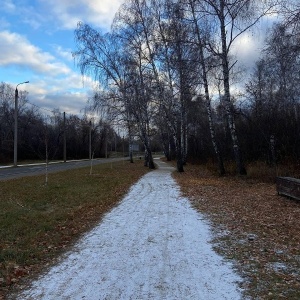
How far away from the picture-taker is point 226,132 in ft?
A: 96.7

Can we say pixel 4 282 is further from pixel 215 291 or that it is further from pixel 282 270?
pixel 282 270

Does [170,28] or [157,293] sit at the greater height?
[170,28]

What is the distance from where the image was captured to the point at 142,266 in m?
5.37

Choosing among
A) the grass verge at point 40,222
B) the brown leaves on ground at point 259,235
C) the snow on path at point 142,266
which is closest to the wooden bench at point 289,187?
the brown leaves on ground at point 259,235

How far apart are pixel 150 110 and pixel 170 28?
29.3 feet

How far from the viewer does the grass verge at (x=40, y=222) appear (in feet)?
18.4

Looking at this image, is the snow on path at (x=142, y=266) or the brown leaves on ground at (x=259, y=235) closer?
the snow on path at (x=142, y=266)

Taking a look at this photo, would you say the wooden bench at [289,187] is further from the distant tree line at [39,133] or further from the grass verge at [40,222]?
the distant tree line at [39,133]

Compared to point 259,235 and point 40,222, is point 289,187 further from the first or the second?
point 40,222

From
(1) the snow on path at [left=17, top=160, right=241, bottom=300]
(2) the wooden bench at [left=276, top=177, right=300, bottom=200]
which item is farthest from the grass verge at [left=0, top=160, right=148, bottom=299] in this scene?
(2) the wooden bench at [left=276, top=177, right=300, bottom=200]

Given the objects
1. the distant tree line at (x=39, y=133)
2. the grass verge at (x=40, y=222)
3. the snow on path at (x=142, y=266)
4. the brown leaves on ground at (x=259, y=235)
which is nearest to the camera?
the snow on path at (x=142, y=266)

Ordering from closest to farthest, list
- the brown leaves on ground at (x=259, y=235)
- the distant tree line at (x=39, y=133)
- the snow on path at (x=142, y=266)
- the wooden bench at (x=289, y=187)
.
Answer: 1. the snow on path at (x=142, y=266)
2. the brown leaves on ground at (x=259, y=235)
3. the wooden bench at (x=289, y=187)
4. the distant tree line at (x=39, y=133)

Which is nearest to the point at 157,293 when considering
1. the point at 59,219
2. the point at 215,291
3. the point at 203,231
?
the point at 215,291

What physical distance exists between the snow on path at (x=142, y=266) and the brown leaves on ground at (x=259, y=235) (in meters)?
0.30
